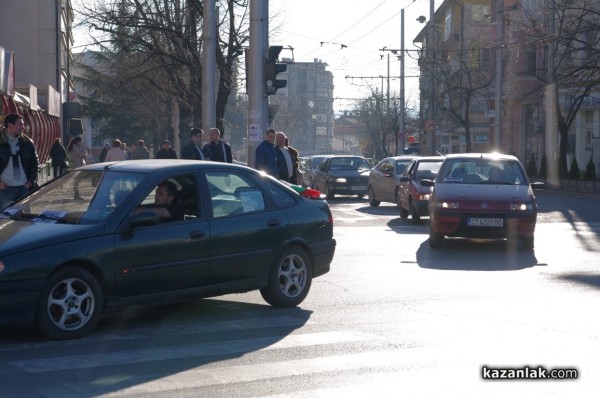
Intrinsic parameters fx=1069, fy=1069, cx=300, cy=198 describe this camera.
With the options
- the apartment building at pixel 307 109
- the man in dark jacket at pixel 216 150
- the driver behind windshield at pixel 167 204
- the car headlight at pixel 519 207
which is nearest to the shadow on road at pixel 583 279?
the car headlight at pixel 519 207

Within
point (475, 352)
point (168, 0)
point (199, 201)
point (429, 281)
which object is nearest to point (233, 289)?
point (199, 201)

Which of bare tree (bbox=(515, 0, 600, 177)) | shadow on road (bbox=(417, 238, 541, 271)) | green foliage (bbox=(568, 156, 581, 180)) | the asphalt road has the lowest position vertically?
shadow on road (bbox=(417, 238, 541, 271))

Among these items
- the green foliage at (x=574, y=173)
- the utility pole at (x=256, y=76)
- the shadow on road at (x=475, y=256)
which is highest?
the utility pole at (x=256, y=76)

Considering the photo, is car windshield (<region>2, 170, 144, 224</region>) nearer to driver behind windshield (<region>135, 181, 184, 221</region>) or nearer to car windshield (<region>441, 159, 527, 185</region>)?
driver behind windshield (<region>135, 181, 184, 221</region>)

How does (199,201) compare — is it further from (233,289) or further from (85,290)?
(85,290)

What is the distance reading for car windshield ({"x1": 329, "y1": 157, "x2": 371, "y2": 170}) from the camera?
120ft

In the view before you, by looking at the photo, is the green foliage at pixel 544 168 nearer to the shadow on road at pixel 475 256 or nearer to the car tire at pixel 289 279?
the shadow on road at pixel 475 256

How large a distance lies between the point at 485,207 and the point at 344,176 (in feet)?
61.9

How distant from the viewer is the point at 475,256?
16.3 m

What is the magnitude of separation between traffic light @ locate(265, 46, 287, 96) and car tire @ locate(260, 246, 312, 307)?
1078cm

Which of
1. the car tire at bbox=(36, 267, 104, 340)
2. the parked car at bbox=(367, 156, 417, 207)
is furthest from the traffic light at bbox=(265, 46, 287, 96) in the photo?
the car tire at bbox=(36, 267, 104, 340)

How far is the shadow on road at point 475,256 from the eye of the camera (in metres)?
14.8

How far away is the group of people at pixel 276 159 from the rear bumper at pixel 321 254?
749 centimetres

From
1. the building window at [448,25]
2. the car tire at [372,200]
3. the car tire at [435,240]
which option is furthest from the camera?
the building window at [448,25]
